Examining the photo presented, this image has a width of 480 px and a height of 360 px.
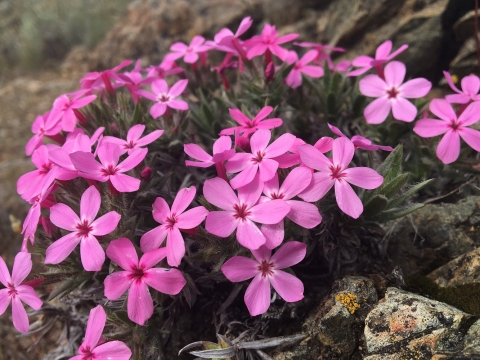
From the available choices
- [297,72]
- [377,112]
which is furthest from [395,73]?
[297,72]

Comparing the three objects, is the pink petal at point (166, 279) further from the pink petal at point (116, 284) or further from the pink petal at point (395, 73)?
the pink petal at point (395, 73)

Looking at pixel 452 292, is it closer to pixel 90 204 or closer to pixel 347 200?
pixel 347 200

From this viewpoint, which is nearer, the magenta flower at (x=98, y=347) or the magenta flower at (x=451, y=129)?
the magenta flower at (x=98, y=347)

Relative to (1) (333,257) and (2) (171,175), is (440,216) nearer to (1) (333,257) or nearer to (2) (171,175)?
(1) (333,257)

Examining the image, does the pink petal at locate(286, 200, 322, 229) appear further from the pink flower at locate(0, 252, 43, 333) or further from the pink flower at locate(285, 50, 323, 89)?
the pink flower at locate(285, 50, 323, 89)

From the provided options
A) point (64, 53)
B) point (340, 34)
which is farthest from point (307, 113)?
point (64, 53)

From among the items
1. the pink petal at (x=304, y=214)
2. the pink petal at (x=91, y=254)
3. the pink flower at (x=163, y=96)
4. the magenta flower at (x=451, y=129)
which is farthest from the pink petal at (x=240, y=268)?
the magenta flower at (x=451, y=129)
